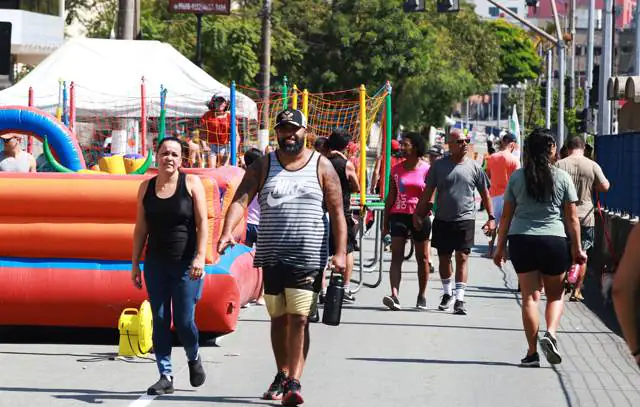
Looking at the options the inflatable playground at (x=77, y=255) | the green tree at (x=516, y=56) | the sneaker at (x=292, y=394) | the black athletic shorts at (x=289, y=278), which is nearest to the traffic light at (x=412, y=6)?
the inflatable playground at (x=77, y=255)

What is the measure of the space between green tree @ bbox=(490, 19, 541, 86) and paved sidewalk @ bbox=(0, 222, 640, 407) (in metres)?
115

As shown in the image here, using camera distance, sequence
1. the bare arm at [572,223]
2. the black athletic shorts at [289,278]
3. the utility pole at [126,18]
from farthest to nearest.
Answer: the utility pole at [126,18] → the bare arm at [572,223] → the black athletic shorts at [289,278]

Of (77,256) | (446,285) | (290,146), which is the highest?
(290,146)

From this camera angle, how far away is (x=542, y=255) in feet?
33.8

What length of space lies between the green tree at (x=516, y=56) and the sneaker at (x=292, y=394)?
119 meters

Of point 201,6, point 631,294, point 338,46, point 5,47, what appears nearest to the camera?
point 631,294

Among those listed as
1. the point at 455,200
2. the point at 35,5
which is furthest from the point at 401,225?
the point at 35,5

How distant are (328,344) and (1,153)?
6254 millimetres

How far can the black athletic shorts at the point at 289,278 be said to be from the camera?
28.6 feet

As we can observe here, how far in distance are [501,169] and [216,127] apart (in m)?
4.31

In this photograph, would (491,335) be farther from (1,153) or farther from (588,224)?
(1,153)

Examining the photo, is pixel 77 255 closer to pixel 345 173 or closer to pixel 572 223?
pixel 345 173

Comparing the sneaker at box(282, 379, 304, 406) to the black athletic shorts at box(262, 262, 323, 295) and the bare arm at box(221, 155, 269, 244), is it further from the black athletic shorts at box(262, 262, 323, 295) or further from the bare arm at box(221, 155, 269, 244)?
the bare arm at box(221, 155, 269, 244)

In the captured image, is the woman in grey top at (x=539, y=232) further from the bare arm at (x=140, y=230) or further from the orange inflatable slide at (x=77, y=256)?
the bare arm at (x=140, y=230)
